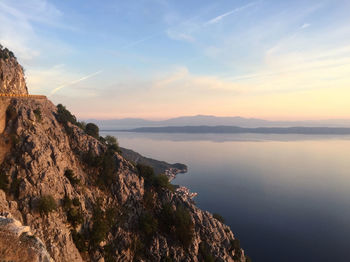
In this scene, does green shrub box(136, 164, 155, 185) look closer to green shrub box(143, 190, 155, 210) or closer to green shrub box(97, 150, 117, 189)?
green shrub box(143, 190, 155, 210)

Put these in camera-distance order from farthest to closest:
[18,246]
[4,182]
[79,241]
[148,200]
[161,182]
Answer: [161,182] < [148,200] < [79,241] < [4,182] < [18,246]

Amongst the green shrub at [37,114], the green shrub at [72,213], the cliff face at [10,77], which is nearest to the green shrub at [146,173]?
the green shrub at [72,213]

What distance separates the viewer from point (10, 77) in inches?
2076

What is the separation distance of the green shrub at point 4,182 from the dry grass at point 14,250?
57.4ft

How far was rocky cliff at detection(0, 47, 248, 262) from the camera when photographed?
89.6 ft

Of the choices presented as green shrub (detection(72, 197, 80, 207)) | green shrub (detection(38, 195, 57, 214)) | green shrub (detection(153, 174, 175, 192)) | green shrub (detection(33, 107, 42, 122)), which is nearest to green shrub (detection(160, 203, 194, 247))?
green shrub (detection(153, 174, 175, 192))

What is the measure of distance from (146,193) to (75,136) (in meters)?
20.6

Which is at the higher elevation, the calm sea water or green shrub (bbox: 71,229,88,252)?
green shrub (bbox: 71,229,88,252)

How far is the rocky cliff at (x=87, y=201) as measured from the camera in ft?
89.6

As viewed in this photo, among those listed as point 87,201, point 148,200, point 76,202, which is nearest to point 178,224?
point 148,200

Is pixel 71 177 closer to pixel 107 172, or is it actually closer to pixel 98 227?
pixel 107 172

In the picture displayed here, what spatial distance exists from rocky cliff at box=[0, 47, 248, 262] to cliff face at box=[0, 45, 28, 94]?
Result: 16.0 metres

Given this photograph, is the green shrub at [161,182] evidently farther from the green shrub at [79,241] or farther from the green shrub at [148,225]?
the green shrub at [79,241]

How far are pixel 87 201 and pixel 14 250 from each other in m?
23.7
